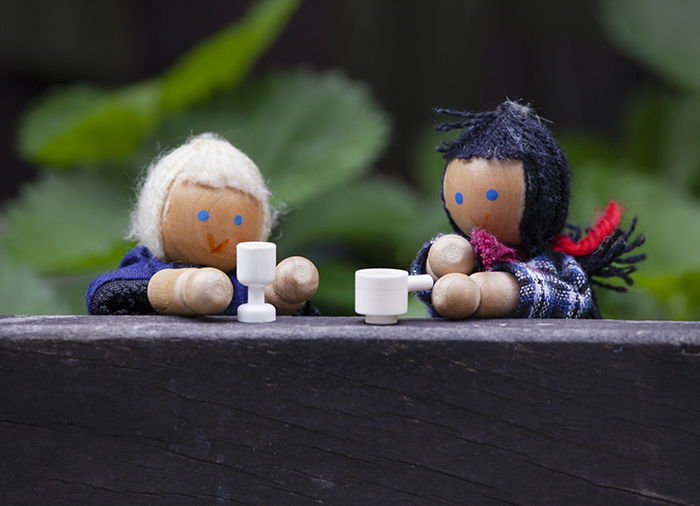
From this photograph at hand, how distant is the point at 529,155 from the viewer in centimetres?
49

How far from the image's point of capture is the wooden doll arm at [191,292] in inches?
18.1

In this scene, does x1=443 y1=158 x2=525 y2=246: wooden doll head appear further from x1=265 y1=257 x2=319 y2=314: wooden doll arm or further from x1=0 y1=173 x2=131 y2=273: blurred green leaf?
x1=0 y1=173 x2=131 y2=273: blurred green leaf

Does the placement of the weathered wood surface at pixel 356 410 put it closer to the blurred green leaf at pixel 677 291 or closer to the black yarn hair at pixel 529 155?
the black yarn hair at pixel 529 155

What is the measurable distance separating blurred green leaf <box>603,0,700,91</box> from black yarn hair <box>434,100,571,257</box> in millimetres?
936

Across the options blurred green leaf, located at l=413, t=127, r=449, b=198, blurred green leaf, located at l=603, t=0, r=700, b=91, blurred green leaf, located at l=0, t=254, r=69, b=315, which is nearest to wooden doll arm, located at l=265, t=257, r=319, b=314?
blurred green leaf, located at l=0, t=254, r=69, b=315

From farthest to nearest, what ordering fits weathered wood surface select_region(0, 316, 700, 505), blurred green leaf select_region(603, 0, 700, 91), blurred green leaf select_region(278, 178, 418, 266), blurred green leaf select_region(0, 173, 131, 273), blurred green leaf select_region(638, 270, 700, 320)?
1. blurred green leaf select_region(603, 0, 700, 91)
2. blurred green leaf select_region(278, 178, 418, 266)
3. blurred green leaf select_region(0, 173, 131, 273)
4. blurred green leaf select_region(638, 270, 700, 320)
5. weathered wood surface select_region(0, 316, 700, 505)

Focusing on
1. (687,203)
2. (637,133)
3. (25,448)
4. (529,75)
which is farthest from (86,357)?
(529,75)

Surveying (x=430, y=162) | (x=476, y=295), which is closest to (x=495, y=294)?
(x=476, y=295)

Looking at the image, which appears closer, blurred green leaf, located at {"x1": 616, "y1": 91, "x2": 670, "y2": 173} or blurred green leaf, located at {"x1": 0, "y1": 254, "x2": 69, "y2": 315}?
blurred green leaf, located at {"x1": 0, "y1": 254, "x2": 69, "y2": 315}

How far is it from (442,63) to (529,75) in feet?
0.90

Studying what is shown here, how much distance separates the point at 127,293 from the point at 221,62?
2.27 feet

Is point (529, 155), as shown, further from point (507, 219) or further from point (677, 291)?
point (677, 291)

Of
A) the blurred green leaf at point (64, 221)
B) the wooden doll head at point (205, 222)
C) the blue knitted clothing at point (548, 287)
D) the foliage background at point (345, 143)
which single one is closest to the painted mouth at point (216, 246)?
the wooden doll head at point (205, 222)

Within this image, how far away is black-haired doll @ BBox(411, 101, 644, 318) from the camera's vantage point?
0.49m
